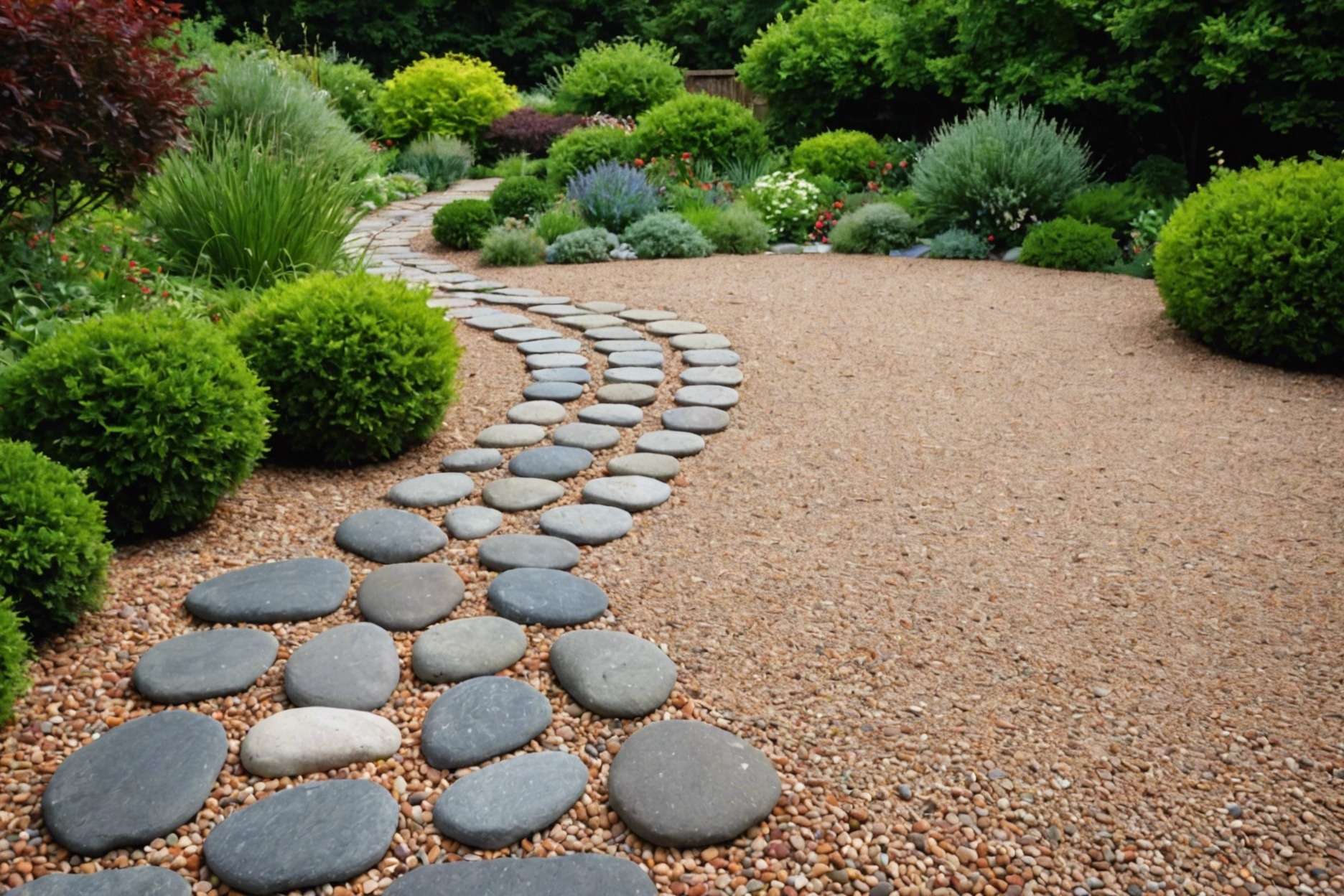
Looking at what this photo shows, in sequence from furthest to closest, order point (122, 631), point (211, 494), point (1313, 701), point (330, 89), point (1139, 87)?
point (330, 89), point (1139, 87), point (211, 494), point (122, 631), point (1313, 701)

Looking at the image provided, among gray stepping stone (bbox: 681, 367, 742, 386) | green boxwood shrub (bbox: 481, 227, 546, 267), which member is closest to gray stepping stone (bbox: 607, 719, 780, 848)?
gray stepping stone (bbox: 681, 367, 742, 386)

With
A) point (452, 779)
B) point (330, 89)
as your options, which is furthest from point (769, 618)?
point (330, 89)

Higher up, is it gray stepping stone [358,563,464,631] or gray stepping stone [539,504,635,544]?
gray stepping stone [539,504,635,544]

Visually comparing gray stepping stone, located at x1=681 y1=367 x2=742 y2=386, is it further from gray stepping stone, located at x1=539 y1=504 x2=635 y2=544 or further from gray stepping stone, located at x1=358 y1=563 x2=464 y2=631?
gray stepping stone, located at x1=358 y1=563 x2=464 y2=631

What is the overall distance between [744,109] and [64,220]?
27.1 feet

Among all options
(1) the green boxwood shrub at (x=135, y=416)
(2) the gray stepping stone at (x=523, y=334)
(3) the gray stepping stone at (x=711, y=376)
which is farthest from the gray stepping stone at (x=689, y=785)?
(2) the gray stepping stone at (x=523, y=334)

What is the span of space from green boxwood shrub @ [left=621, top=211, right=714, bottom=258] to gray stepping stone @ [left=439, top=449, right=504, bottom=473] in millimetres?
4615

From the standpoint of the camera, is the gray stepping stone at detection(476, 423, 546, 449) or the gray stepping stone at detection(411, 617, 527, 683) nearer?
the gray stepping stone at detection(411, 617, 527, 683)

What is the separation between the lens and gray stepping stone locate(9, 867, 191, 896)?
1755 millimetres

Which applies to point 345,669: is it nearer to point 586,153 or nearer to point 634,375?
point 634,375

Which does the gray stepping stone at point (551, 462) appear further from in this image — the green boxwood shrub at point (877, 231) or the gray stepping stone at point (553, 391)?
the green boxwood shrub at point (877, 231)

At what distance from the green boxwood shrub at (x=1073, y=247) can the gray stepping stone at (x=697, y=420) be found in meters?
4.16

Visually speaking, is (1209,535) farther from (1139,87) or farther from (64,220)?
(1139,87)

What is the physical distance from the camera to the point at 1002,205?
800cm
